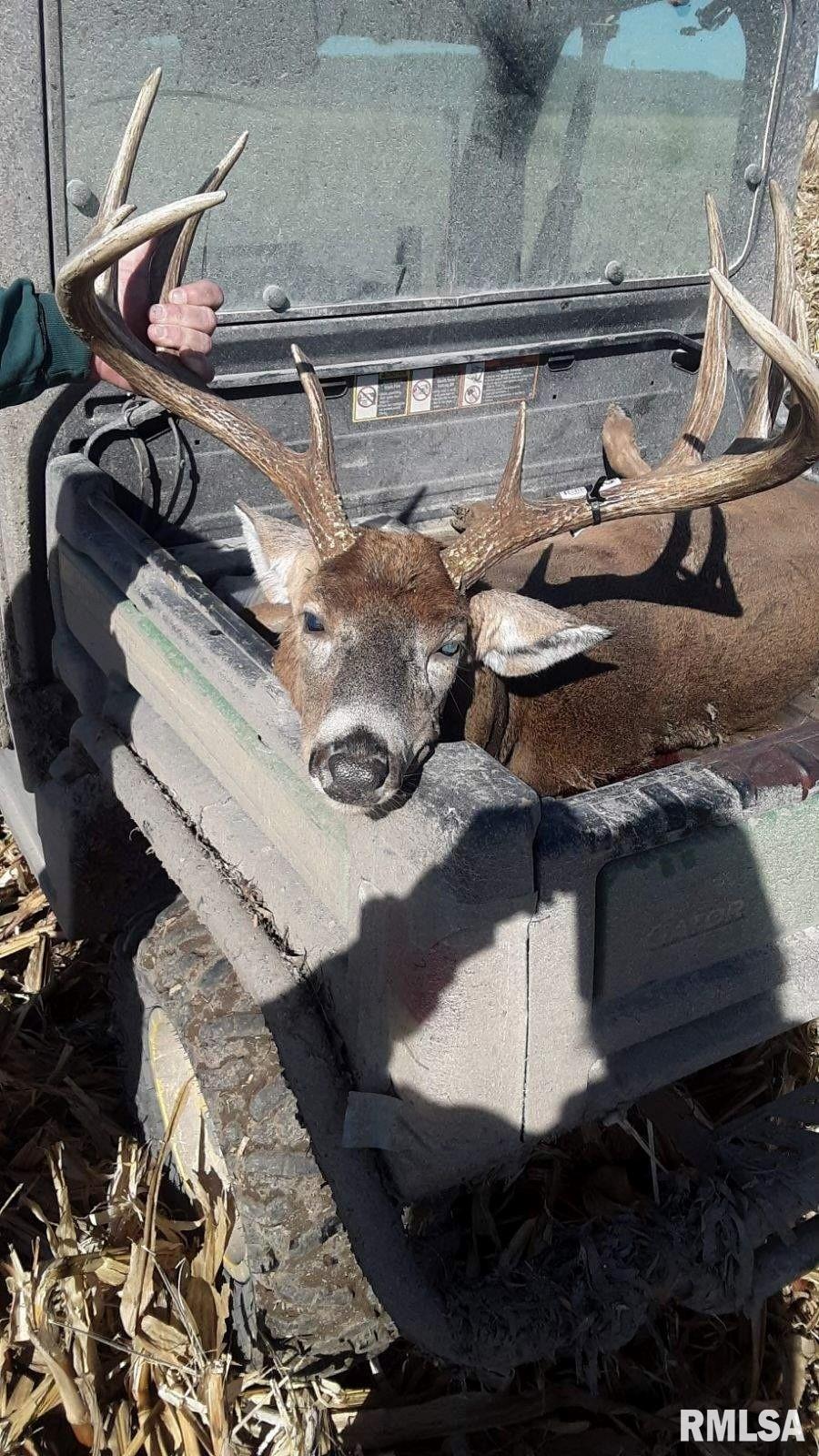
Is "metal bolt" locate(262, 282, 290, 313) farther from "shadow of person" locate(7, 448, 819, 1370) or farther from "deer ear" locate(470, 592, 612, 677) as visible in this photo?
"shadow of person" locate(7, 448, 819, 1370)

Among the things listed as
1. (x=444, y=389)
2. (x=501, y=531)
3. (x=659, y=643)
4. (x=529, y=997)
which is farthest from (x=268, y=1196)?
(x=444, y=389)

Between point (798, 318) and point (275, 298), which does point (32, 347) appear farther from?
point (798, 318)

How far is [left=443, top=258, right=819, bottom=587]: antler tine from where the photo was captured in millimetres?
2711

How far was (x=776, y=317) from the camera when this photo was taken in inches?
135

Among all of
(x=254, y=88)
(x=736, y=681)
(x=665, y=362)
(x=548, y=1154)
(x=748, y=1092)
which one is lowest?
(x=748, y=1092)

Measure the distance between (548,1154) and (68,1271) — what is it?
121 centimetres

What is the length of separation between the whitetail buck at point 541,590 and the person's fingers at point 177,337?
0.06m

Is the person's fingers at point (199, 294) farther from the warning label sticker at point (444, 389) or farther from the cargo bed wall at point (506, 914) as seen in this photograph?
the cargo bed wall at point (506, 914)

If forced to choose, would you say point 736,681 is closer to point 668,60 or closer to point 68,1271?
point 668,60

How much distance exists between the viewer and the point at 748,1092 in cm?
353

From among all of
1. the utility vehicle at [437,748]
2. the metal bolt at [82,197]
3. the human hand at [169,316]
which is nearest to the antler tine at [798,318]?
the utility vehicle at [437,748]

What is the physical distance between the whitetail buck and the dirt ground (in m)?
1.14

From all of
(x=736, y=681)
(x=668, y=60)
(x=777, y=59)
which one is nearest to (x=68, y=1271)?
(x=736, y=681)

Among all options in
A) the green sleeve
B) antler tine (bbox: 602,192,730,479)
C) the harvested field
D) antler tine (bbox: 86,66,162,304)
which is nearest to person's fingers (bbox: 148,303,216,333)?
the green sleeve
